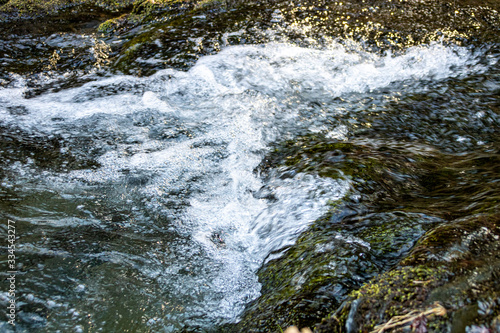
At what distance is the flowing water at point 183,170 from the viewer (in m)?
2.89

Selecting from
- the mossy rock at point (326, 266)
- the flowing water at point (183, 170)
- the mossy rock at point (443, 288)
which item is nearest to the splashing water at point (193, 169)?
the flowing water at point (183, 170)

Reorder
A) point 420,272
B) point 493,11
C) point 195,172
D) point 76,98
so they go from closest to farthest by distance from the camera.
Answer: point 420,272 < point 195,172 < point 76,98 < point 493,11

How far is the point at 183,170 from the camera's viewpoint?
442 centimetres

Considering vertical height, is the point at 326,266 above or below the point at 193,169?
above

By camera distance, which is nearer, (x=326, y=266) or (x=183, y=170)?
(x=326, y=266)

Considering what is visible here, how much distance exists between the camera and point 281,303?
2439 mm

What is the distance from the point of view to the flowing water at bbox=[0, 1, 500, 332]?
2.89 m

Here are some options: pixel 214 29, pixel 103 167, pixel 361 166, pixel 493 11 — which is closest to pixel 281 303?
pixel 361 166

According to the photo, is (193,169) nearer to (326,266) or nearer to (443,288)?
(326,266)

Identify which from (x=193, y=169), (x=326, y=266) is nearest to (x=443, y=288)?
(x=326, y=266)

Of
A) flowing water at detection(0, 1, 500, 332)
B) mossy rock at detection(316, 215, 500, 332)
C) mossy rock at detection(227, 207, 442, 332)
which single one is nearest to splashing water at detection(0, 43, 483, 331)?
flowing water at detection(0, 1, 500, 332)

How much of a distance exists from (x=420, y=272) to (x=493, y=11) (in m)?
7.67

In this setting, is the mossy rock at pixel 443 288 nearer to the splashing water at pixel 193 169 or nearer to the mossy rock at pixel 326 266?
the mossy rock at pixel 326 266

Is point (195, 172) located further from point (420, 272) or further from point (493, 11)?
point (493, 11)
